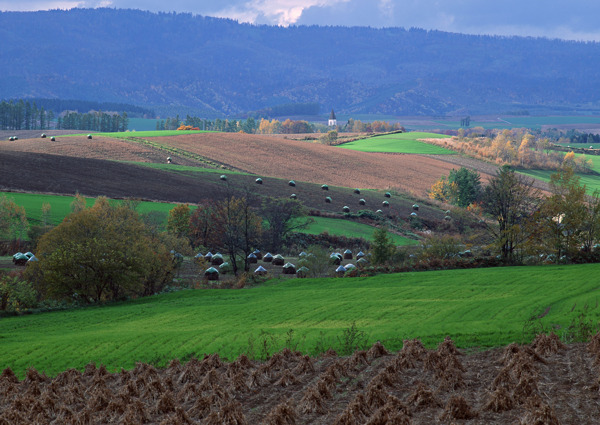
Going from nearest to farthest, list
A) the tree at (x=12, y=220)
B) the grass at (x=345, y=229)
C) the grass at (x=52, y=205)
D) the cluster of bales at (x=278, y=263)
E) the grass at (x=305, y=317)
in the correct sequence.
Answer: the grass at (x=305, y=317)
the cluster of bales at (x=278, y=263)
the tree at (x=12, y=220)
the grass at (x=52, y=205)
the grass at (x=345, y=229)

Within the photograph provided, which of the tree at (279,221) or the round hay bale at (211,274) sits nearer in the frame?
the round hay bale at (211,274)

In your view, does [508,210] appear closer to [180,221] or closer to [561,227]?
[561,227]

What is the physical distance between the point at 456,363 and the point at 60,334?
2094 centimetres

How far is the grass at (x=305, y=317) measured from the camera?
2903 cm

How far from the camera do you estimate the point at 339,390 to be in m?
21.7

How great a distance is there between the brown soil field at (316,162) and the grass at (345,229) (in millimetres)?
29798

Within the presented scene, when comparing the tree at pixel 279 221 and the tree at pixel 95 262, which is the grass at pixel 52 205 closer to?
the tree at pixel 279 221

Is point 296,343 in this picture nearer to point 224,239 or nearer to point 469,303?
point 469,303

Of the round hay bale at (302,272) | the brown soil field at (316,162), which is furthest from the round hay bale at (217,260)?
the brown soil field at (316,162)

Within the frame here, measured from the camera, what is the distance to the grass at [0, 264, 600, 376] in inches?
1143

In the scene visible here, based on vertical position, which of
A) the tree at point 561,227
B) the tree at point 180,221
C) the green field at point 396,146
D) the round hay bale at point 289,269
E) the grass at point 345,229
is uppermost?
the green field at point 396,146

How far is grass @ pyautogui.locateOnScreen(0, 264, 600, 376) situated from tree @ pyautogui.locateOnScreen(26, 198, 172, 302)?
2.21 metres

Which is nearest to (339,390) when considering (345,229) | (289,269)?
(289,269)

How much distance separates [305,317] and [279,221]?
3858 centimetres
